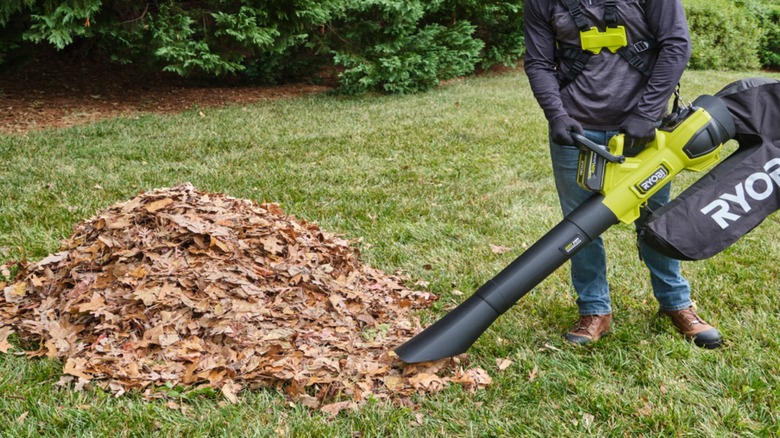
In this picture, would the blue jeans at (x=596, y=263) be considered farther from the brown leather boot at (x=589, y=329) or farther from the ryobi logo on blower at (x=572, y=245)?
the ryobi logo on blower at (x=572, y=245)

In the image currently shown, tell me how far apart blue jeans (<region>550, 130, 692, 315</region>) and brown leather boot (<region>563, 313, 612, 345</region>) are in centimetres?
3

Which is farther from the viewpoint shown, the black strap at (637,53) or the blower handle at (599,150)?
the black strap at (637,53)

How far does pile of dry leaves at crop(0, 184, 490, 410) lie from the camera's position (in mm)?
3004

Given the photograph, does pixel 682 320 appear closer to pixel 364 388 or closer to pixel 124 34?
pixel 364 388

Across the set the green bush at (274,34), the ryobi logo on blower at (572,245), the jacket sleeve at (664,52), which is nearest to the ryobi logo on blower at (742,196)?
the jacket sleeve at (664,52)

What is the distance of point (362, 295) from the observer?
3.79 m

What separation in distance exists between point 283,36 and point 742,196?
878cm

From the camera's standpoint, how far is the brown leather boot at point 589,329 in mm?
3381

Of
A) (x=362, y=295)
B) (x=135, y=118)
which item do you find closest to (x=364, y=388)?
(x=362, y=295)

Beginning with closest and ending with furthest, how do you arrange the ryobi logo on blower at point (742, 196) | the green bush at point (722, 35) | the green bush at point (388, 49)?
the ryobi logo on blower at point (742, 196)
the green bush at point (388, 49)
the green bush at point (722, 35)

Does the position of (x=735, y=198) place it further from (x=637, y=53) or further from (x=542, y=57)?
(x=542, y=57)

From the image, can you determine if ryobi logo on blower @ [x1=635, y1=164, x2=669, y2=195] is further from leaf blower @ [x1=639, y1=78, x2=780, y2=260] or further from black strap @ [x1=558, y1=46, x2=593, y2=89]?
black strap @ [x1=558, y1=46, x2=593, y2=89]

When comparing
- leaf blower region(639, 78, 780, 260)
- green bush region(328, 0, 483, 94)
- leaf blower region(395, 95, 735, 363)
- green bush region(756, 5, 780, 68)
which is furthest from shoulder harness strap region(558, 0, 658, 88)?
green bush region(756, 5, 780, 68)

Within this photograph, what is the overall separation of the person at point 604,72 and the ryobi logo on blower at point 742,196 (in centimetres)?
37
